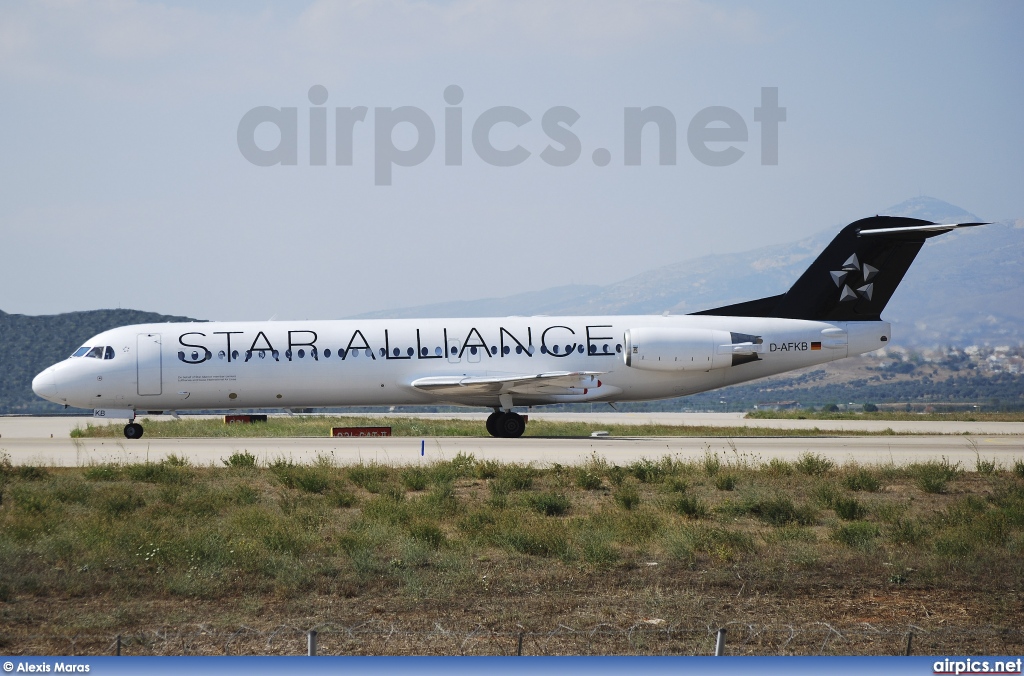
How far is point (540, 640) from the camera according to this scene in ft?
30.5

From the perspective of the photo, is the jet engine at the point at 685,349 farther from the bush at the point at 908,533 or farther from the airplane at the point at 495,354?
the bush at the point at 908,533

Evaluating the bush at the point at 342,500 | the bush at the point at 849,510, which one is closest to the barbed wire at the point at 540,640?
the bush at the point at 849,510

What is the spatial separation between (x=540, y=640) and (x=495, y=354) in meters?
22.8

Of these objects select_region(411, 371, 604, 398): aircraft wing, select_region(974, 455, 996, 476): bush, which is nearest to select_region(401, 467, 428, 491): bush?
select_region(411, 371, 604, 398): aircraft wing

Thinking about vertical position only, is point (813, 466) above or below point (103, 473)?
below

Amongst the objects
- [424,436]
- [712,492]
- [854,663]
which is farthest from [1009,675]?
[424,436]

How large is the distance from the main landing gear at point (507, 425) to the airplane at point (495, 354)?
4cm

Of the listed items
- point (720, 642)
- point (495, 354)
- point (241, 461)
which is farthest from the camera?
point (495, 354)

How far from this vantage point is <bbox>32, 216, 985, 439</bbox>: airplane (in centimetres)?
3131

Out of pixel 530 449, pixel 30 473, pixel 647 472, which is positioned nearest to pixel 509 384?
pixel 530 449

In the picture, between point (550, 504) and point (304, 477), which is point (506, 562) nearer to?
point (550, 504)

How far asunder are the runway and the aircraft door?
1634 mm

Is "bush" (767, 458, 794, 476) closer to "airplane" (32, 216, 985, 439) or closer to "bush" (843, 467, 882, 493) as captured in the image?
"bush" (843, 467, 882, 493)

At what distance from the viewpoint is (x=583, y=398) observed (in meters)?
31.8
